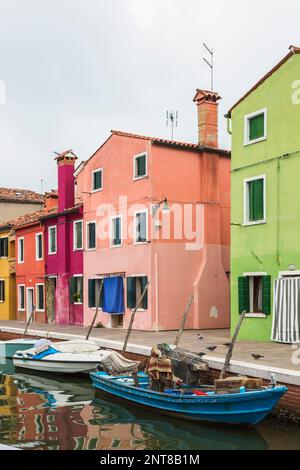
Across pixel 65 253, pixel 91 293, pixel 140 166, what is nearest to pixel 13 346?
pixel 91 293

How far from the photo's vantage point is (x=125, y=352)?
18672 millimetres

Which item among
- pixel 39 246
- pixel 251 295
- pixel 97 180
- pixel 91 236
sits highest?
pixel 97 180

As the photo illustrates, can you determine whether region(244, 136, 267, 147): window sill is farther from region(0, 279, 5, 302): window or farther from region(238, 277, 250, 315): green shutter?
region(0, 279, 5, 302): window

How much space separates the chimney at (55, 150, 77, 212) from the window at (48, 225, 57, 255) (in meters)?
1.52

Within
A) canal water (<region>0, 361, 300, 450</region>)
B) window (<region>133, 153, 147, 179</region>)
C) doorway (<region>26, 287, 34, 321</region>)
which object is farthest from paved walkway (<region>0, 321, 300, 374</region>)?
doorway (<region>26, 287, 34, 321</region>)

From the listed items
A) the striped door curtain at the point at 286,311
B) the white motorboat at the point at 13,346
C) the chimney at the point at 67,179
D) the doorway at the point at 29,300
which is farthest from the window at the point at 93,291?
the striped door curtain at the point at 286,311

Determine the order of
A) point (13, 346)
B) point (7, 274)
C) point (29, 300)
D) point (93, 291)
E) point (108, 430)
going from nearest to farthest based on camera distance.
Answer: point (108, 430) < point (13, 346) < point (93, 291) < point (29, 300) < point (7, 274)

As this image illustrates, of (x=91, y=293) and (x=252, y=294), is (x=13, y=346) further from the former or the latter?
(x=252, y=294)

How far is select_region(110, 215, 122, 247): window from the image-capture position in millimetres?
→ 27364

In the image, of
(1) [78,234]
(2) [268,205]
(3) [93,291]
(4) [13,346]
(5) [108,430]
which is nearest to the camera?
(5) [108,430]

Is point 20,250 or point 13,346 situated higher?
point 20,250

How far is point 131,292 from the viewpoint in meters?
26.2

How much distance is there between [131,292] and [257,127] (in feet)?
29.8
